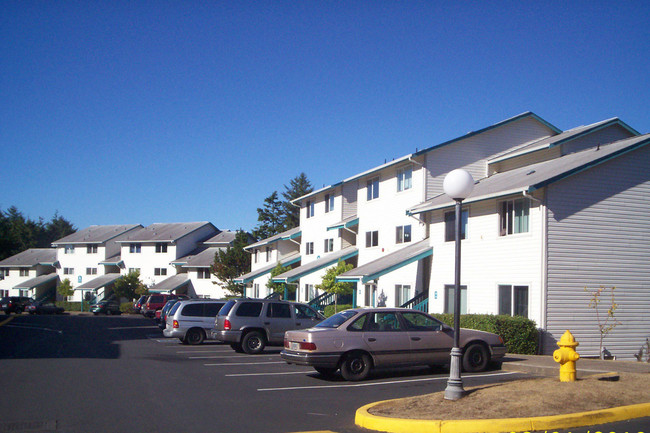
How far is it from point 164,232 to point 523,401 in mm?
66279

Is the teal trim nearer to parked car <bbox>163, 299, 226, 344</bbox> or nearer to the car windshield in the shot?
parked car <bbox>163, 299, 226, 344</bbox>

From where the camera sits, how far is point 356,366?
1355cm

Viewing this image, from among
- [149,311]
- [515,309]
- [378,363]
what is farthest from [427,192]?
[149,311]

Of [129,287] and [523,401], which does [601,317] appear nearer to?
[523,401]

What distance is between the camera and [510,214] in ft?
68.5

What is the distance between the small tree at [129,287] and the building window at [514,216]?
52.4m

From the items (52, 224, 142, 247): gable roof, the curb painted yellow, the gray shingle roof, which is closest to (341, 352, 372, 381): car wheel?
the curb painted yellow

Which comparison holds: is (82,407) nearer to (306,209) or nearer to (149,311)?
(306,209)

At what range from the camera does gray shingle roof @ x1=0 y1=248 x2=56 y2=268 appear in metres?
80.7

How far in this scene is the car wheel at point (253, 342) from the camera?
19.8 meters

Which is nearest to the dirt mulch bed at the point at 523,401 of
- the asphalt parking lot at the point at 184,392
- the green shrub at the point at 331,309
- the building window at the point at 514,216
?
the asphalt parking lot at the point at 184,392

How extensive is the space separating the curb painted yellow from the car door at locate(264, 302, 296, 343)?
1131cm

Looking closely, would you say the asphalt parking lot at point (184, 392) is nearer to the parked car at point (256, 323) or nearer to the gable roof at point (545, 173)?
the parked car at point (256, 323)

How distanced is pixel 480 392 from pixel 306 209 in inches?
1338
